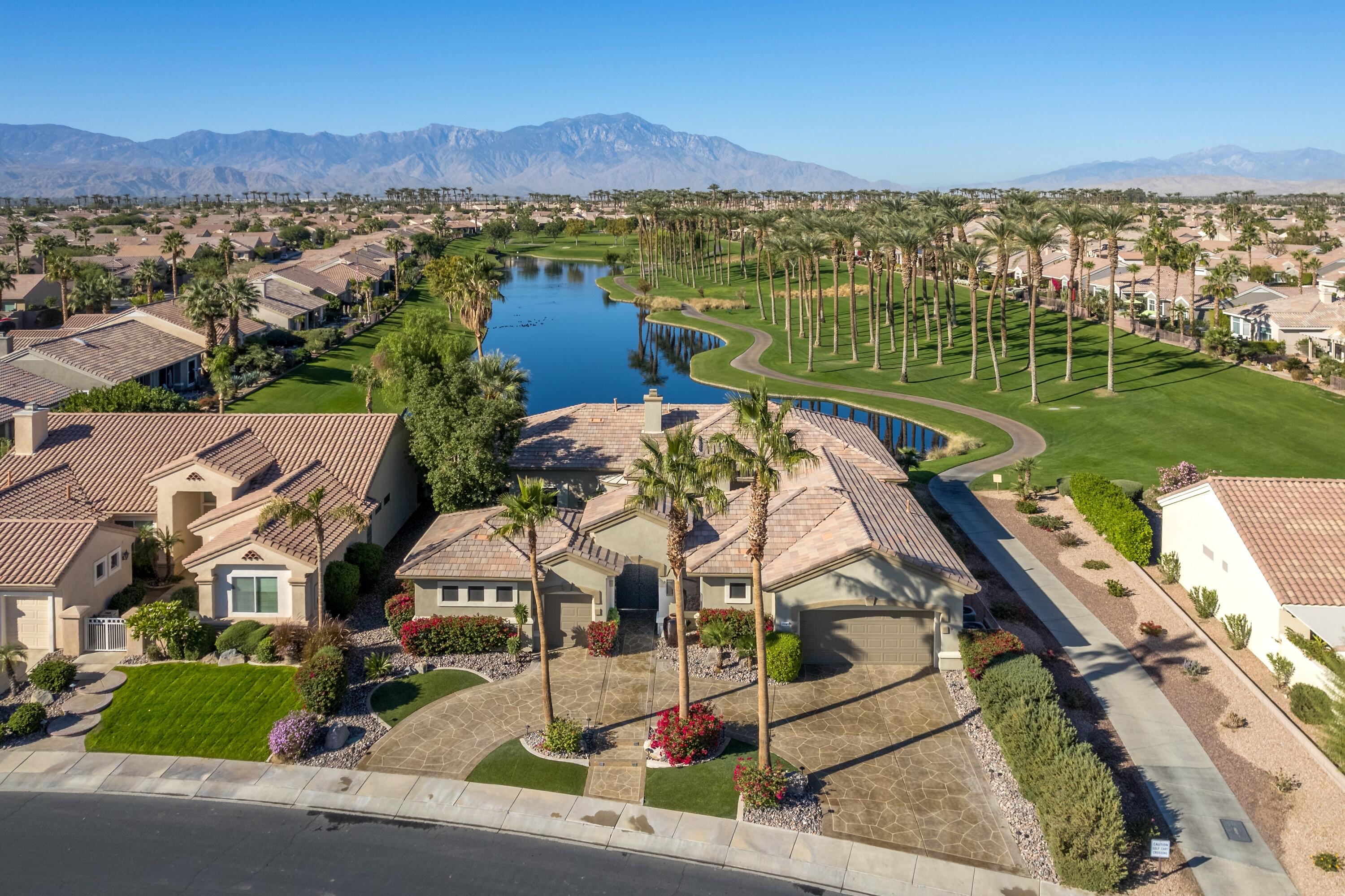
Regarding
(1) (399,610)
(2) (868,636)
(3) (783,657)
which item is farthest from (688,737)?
(1) (399,610)

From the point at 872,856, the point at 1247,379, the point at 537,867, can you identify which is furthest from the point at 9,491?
the point at 1247,379

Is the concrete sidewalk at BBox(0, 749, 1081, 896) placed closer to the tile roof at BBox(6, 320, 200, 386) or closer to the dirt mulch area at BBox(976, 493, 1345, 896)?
the dirt mulch area at BBox(976, 493, 1345, 896)

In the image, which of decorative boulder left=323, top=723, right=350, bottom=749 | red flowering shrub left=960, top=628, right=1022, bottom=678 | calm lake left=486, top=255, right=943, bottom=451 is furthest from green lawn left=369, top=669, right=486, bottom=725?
calm lake left=486, top=255, right=943, bottom=451

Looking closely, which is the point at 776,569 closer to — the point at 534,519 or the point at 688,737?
the point at 688,737

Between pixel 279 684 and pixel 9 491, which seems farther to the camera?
pixel 9 491

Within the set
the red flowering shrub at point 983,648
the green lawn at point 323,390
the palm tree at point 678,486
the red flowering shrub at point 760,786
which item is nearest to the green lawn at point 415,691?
the palm tree at point 678,486

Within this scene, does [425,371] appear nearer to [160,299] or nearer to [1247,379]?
[1247,379]
